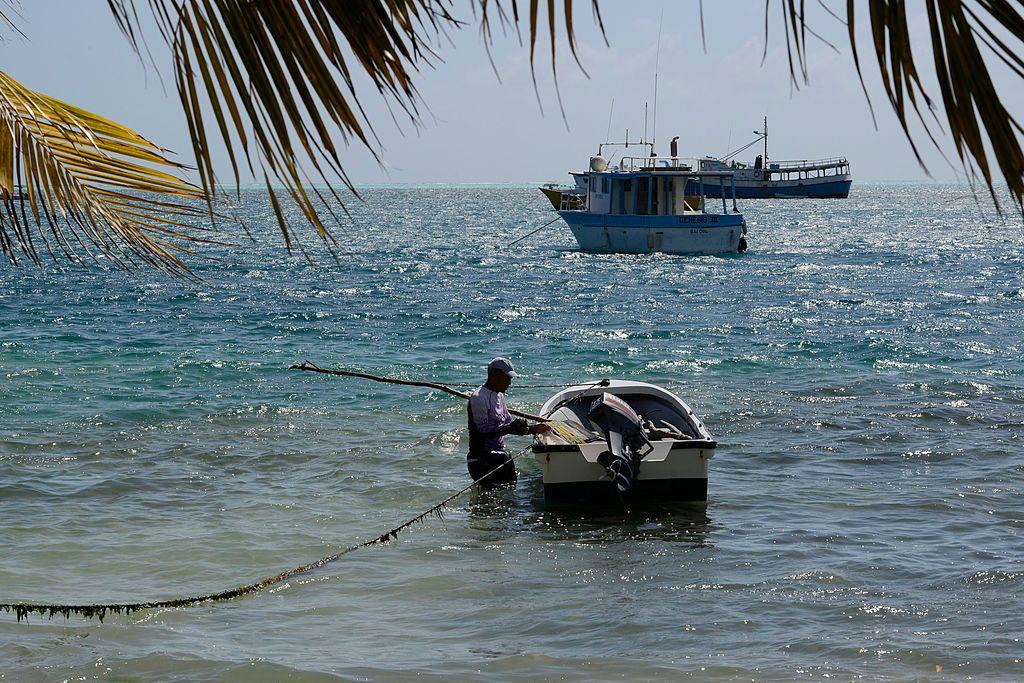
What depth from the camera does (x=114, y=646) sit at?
26.0ft

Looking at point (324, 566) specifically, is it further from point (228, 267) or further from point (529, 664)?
point (228, 267)

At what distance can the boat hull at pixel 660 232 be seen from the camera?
141 feet

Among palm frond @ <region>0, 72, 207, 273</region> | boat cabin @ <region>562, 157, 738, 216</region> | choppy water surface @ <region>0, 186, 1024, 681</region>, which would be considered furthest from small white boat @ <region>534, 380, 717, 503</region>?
boat cabin @ <region>562, 157, 738, 216</region>

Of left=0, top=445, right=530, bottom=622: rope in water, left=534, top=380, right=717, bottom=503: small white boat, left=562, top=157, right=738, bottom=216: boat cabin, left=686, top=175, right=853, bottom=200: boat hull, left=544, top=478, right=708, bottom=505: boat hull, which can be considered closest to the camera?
left=0, top=445, right=530, bottom=622: rope in water

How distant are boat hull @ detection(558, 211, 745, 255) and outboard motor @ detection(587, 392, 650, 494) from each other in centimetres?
3212

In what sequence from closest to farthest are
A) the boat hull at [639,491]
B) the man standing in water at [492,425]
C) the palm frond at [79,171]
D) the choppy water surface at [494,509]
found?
the palm frond at [79,171] → the choppy water surface at [494,509] → the man standing in water at [492,425] → the boat hull at [639,491]

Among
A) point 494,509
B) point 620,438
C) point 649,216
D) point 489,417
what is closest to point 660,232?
point 649,216

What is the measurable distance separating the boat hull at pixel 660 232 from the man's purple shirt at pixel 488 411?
32513 mm

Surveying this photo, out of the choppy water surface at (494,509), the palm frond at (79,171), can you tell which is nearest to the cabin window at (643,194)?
the choppy water surface at (494,509)

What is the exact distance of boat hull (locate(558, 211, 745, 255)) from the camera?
141 ft

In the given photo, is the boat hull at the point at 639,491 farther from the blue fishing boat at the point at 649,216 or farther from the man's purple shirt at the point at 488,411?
the blue fishing boat at the point at 649,216

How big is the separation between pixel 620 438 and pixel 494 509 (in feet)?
4.98

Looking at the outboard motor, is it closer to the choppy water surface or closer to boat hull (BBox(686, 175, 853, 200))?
the choppy water surface

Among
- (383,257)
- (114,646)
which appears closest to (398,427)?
(114,646)
